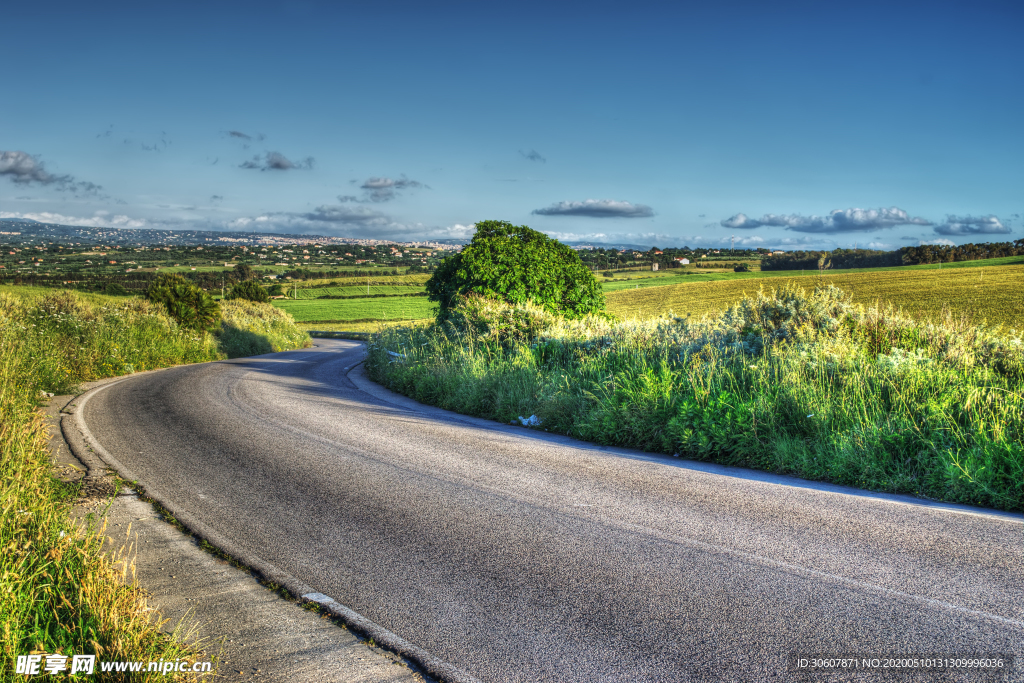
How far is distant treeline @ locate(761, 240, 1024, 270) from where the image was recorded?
6297cm

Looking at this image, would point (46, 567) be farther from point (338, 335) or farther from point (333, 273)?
point (333, 273)

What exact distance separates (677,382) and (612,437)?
1.50 m

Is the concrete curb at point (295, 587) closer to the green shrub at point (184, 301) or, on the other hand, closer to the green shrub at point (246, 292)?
the green shrub at point (184, 301)

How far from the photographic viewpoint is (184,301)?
26.3 meters

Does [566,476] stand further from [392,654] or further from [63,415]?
[63,415]

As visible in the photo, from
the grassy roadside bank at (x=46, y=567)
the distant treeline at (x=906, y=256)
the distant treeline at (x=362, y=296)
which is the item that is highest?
the distant treeline at (x=906, y=256)

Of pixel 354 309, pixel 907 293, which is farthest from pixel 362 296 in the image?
pixel 907 293

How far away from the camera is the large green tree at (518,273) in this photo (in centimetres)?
1827

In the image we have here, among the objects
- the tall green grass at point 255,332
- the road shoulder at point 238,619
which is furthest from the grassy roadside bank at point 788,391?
the tall green grass at point 255,332

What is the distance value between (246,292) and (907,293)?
5163 cm

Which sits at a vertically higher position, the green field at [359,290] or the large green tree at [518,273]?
the large green tree at [518,273]

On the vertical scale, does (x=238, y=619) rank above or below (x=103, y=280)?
below

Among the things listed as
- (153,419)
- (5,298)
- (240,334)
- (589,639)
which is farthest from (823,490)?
(240,334)

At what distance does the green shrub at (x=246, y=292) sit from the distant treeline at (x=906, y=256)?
55.2 meters
